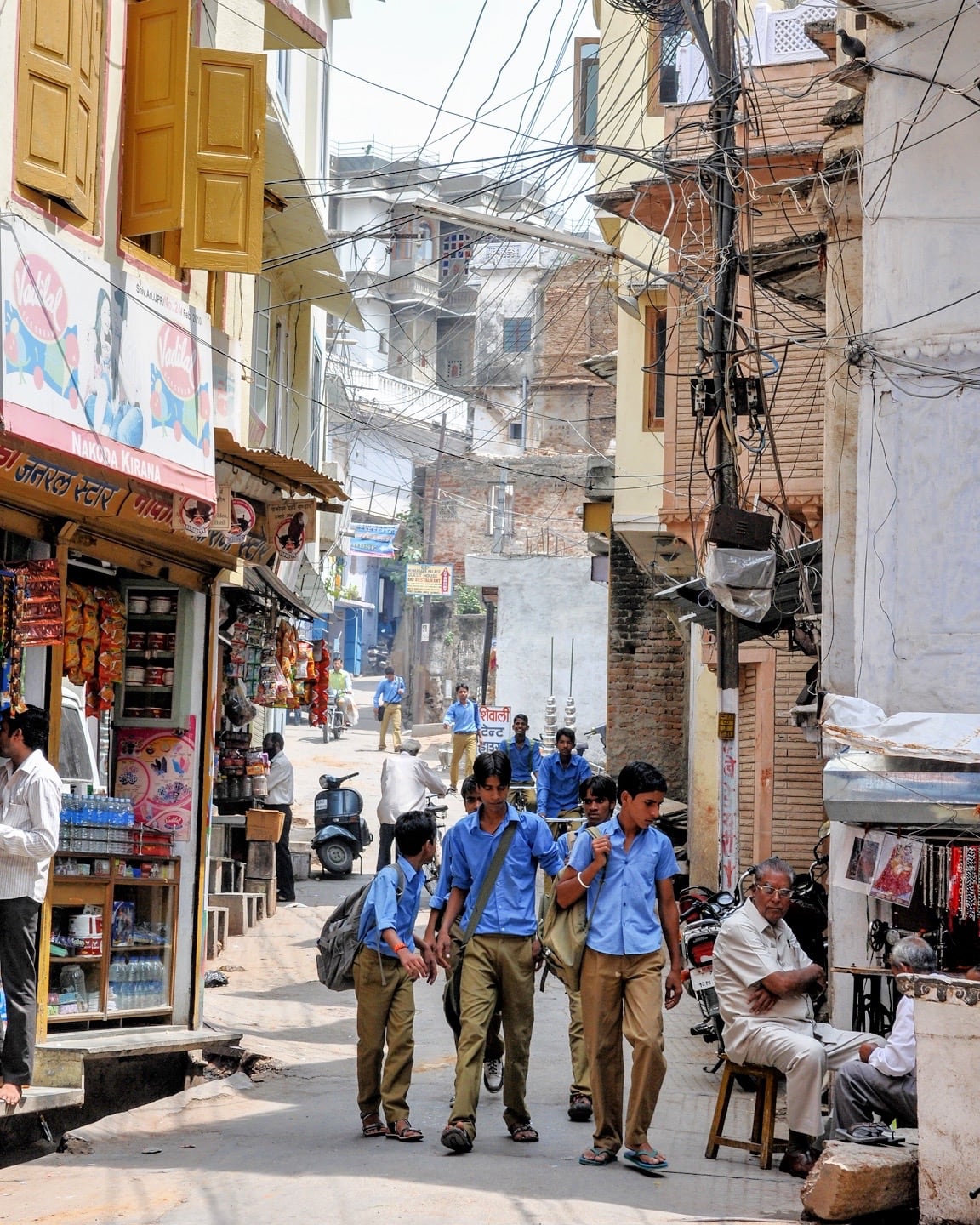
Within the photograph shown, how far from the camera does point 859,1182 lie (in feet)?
20.3

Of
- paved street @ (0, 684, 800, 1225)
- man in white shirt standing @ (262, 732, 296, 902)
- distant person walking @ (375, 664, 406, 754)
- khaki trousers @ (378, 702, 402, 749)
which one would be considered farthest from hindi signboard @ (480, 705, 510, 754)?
paved street @ (0, 684, 800, 1225)

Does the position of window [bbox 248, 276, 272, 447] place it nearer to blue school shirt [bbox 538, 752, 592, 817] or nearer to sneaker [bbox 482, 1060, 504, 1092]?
blue school shirt [bbox 538, 752, 592, 817]

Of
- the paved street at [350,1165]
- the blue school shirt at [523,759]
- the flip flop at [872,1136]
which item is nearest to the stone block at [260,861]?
the blue school shirt at [523,759]

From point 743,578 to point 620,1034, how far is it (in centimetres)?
495

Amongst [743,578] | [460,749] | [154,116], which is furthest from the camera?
[460,749]

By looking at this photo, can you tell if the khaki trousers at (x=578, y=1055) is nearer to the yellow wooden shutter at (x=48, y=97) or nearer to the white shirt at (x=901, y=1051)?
the white shirt at (x=901, y=1051)

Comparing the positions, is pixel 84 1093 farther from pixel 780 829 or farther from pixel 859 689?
pixel 780 829

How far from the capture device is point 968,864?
8344 mm

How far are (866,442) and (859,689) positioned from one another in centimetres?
151

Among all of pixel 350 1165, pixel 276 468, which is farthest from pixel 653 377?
pixel 350 1165

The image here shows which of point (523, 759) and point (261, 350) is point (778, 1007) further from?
point (523, 759)

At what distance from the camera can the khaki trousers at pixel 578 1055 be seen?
328 inches

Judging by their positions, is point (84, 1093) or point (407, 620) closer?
point (84, 1093)

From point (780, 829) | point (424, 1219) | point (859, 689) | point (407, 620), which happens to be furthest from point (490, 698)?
point (424, 1219)
